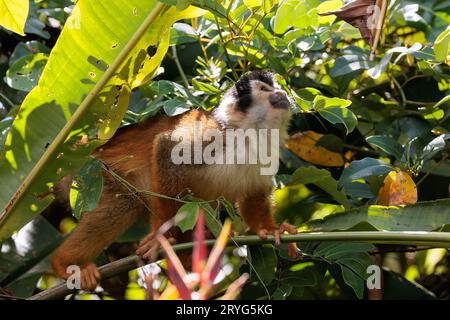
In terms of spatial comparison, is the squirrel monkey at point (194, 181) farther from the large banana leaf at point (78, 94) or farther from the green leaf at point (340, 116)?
the large banana leaf at point (78, 94)

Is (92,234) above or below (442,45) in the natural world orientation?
below

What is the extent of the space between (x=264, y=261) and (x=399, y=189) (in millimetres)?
685

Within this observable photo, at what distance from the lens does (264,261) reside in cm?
306

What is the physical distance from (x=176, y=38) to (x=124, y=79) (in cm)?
80

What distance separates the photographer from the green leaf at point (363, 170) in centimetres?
311

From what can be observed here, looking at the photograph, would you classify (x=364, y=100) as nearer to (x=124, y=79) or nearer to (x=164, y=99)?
(x=164, y=99)

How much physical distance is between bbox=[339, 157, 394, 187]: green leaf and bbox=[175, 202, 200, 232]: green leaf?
0.80 m

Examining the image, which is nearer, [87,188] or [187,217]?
[187,217]

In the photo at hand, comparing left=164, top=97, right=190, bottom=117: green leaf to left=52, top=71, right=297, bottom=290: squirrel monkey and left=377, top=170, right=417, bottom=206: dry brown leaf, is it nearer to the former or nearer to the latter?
left=52, top=71, right=297, bottom=290: squirrel monkey

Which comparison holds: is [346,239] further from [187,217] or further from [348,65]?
[348,65]

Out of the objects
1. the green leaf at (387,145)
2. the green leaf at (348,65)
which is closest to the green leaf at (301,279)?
the green leaf at (387,145)

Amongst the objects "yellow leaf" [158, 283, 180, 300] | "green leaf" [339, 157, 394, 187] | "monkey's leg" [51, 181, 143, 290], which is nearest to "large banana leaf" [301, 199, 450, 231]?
"green leaf" [339, 157, 394, 187]

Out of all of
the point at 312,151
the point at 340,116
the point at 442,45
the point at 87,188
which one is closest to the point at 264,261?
the point at 340,116

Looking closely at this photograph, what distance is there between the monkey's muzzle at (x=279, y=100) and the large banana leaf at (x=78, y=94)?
0.90 m
